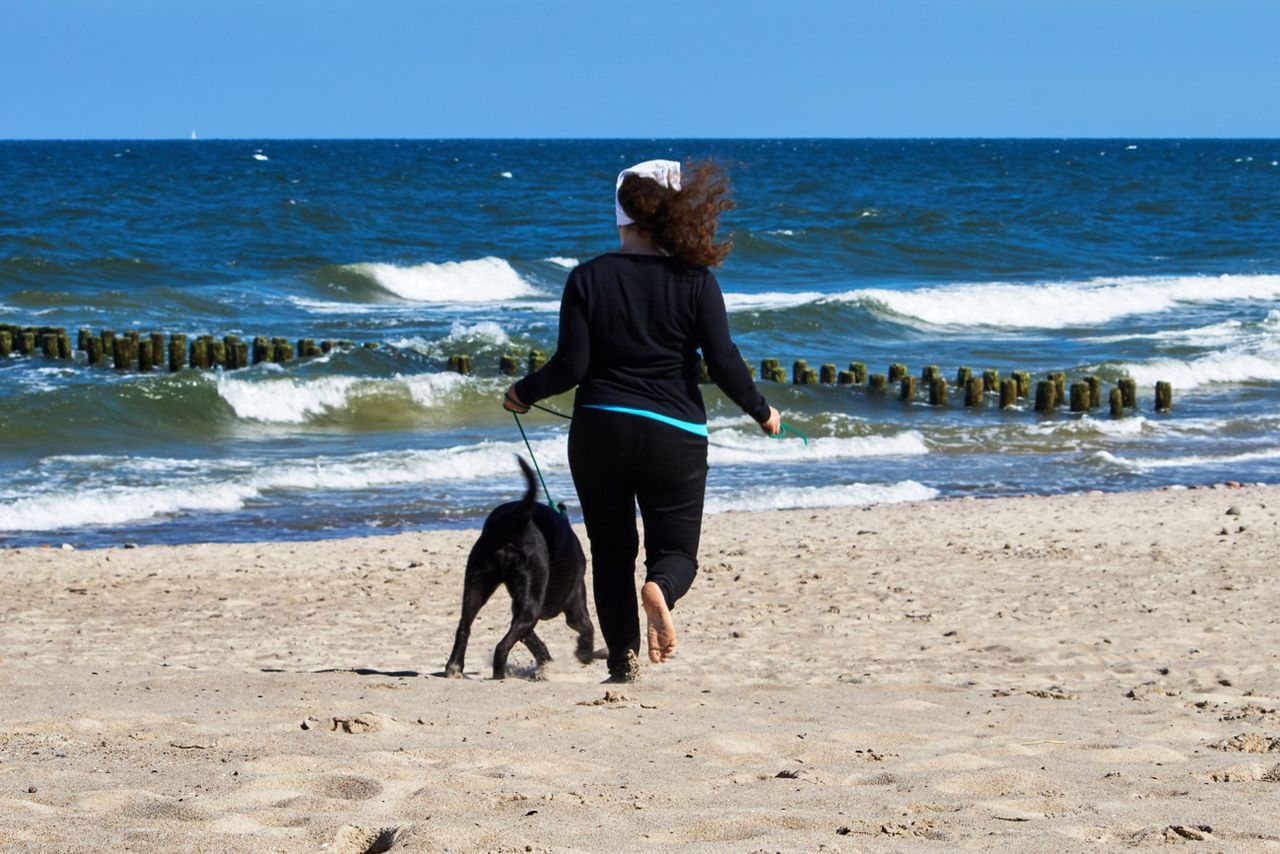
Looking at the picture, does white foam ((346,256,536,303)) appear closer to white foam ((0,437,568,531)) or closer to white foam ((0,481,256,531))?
white foam ((0,437,568,531))

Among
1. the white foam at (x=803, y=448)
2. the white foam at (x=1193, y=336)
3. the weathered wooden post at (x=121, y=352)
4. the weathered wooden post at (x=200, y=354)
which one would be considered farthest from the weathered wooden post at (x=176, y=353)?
the white foam at (x=1193, y=336)

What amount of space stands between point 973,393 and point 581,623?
1254 cm

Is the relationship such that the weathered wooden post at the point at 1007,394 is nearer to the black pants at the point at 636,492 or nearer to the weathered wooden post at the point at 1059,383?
the weathered wooden post at the point at 1059,383

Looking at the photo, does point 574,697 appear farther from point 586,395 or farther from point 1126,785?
point 1126,785

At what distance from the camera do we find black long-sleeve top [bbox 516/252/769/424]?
193 inches

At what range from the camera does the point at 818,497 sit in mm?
12453

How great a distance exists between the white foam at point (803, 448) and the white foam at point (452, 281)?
648 inches

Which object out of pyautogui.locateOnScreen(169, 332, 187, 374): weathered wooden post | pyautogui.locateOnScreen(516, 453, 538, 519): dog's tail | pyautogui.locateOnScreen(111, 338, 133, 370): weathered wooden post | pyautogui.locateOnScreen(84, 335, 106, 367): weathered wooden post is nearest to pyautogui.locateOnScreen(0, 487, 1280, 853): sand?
pyautogui.locateOnScreen(516, 453, 538, 519): dog's tail

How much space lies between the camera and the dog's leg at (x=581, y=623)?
250 inches

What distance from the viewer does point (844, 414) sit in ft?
57.6

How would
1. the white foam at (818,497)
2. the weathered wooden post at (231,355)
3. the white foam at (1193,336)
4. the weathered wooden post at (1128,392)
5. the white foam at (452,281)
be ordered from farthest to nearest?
the white foam at (452,281) < the white foam at (1193,336) < the weathered wooden post at (231,355) < the weathered wooden post at (1128,392) < the white foam at (818,497)

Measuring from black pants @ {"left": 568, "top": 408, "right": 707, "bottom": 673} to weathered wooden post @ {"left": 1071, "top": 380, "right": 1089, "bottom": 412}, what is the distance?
529 inches

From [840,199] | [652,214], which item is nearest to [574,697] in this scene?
[652,214]

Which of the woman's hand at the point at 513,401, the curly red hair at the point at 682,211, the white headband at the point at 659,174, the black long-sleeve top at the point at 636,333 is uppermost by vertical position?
the white headband at the point at 659,174
